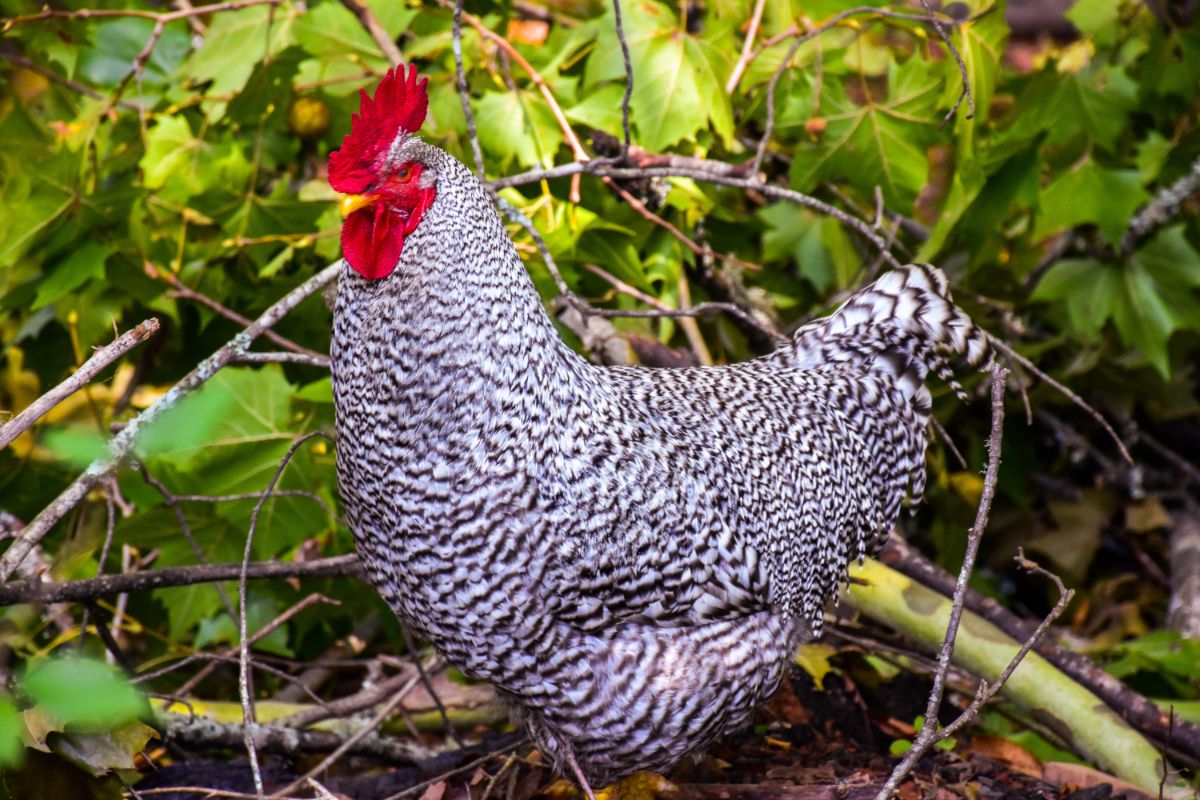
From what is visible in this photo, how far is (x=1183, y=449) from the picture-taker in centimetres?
552

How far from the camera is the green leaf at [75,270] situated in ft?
12.1

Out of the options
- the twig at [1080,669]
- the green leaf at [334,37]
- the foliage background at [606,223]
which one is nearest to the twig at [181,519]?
the foliage background at [606,223]

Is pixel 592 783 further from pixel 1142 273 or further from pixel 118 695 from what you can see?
pixel 1142 273

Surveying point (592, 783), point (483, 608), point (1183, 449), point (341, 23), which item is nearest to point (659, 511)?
point (483, 608)

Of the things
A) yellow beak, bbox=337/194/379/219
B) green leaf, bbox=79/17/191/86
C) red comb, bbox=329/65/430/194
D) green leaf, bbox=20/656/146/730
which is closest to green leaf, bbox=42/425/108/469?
green leaf, bbox=20/656/146/730

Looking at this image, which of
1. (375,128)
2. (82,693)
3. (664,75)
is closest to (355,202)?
(375,128)

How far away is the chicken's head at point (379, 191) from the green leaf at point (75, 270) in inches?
57.7

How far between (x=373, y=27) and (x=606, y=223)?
3.68 feet

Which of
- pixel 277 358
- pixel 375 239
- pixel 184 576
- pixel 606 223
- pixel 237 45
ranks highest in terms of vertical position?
pixel 237 45

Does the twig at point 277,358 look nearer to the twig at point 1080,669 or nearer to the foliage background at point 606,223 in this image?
the foliage background at point 606,223

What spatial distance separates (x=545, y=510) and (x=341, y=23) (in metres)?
2.30

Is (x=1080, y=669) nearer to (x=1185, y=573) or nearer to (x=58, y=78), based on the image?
(x=1185, y=573)

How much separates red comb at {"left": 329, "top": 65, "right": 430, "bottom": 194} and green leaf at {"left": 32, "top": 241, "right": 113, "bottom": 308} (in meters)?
1.43

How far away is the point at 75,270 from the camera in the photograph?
3.73 meters
